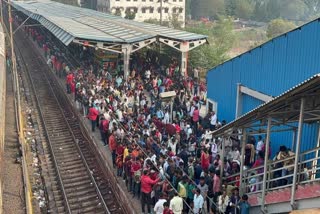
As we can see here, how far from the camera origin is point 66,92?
72.5 feet

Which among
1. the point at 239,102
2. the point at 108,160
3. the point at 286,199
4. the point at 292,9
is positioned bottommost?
the point at 108,160

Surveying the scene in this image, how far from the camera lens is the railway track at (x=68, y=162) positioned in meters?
12.6

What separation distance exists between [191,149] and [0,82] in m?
8.68

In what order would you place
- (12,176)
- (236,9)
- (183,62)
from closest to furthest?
(12,176) → (183,62) → (236,9)

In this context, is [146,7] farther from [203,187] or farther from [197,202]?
[197,202]

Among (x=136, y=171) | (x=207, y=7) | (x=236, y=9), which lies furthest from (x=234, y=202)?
(x=207, y=7)

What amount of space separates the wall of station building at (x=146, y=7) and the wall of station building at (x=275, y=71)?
47.9m

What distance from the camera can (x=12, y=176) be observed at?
43.8 feet

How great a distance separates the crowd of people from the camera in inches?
Answer: 384

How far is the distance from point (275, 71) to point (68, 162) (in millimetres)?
8064

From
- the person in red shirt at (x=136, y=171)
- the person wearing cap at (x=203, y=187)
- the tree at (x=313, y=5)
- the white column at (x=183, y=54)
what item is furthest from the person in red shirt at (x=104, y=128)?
Result: the tree at (x=313, y=5)

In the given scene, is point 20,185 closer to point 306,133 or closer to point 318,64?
point 306,133

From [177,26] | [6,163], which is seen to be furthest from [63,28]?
[177,26]

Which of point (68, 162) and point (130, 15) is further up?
point (130, 15)
